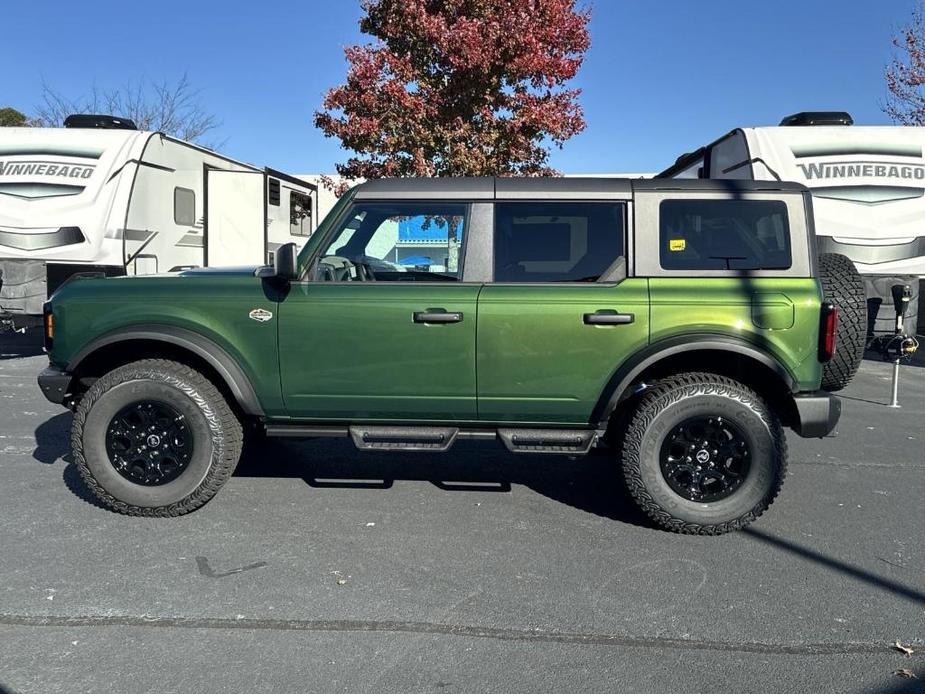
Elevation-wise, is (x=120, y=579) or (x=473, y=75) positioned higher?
(x=473, y=75)

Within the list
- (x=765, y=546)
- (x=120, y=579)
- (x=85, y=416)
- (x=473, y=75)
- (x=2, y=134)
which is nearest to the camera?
(x=120, y=579)

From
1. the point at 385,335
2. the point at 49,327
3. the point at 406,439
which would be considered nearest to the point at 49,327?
the point at 49,327

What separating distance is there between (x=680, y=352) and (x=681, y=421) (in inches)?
15.1

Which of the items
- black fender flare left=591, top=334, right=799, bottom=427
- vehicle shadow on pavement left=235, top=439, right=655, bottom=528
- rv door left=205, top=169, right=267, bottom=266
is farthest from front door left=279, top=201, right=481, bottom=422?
rv door left=205, top=169, right=267, bottom=266

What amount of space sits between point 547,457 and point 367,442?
6.72 feet

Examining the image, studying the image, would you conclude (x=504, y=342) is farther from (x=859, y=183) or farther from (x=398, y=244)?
(x=859, y=183)

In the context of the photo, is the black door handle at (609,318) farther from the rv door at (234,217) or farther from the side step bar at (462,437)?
the rv door at (234,217)

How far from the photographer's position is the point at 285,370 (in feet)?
14.5

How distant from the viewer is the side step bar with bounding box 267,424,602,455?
434cm

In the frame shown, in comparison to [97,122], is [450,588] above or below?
below

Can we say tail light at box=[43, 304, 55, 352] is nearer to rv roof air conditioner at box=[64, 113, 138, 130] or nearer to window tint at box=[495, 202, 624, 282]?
window tint at box=[495, 202, 624, 282]

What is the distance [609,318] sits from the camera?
422 centimetres

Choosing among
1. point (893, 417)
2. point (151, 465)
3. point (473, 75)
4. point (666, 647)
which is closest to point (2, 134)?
point (473, 75)

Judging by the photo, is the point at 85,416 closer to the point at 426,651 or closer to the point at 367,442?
the point at 367,442
